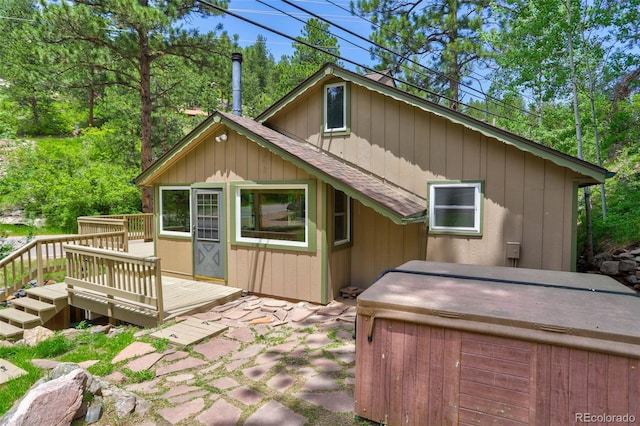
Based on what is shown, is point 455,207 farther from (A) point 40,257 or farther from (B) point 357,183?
(A) point 40,257

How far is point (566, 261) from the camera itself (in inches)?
220

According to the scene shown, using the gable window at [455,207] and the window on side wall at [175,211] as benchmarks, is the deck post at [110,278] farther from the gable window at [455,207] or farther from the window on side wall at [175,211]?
the gable window at [455,207]

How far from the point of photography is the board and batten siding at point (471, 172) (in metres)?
5.67

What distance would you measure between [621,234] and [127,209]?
61.1ft

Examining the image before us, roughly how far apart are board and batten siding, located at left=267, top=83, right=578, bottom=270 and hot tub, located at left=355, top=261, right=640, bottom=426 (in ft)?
10.2

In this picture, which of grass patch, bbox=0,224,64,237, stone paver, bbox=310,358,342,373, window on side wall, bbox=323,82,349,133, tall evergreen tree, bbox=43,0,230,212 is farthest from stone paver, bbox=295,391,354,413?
grass patch, bbox=0,224,64,237

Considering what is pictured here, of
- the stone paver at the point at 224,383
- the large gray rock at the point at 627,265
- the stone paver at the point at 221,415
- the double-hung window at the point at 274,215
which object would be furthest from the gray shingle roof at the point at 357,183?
the large gray rock at the point at 627,265

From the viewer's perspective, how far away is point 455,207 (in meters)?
6.43

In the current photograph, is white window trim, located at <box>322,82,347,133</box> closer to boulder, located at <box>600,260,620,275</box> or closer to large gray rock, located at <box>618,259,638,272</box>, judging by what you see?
boulder, located at <box>600,260,620,275</box>

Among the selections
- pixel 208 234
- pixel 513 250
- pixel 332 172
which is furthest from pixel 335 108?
pixel 513 250

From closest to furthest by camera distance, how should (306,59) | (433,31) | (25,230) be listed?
1. (433,31)
2. (25,230)
3. (306,59)

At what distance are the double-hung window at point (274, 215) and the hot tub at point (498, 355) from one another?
11.4 feet

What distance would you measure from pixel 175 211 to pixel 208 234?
114 cm

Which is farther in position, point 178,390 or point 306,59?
point 306,59
